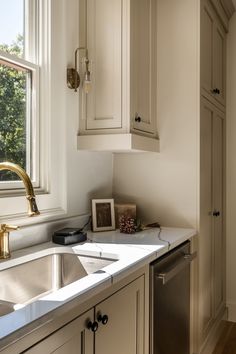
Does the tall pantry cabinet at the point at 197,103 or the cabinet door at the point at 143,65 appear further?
the tall pantry cabinet at the point at 197,103

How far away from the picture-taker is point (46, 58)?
1.82m

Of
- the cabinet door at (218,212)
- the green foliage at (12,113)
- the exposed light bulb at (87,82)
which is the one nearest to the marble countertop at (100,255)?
the green foliage at (12,113)

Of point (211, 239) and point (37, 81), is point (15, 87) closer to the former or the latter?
point (37, 81)

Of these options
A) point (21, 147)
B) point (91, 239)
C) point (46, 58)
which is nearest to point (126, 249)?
point (91, 239)

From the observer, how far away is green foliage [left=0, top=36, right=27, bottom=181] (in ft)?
5.41

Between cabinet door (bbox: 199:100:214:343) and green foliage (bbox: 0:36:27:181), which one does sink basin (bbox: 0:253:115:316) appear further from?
cabinet door (bbox: 199:100:214:343)

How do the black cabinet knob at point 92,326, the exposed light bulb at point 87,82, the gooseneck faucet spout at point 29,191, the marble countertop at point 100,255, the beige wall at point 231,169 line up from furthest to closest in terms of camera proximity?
the beige wall at point 231,169, the exposed light bulb at point 87,82, the gooseneck faucet spout at point 29,191, the black cabinet knob at point 92,326, the marble countertop at point 100,255

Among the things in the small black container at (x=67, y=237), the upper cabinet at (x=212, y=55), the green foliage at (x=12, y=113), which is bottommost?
the small black container at (x=67, y=237)

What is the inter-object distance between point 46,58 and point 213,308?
195 centimetres

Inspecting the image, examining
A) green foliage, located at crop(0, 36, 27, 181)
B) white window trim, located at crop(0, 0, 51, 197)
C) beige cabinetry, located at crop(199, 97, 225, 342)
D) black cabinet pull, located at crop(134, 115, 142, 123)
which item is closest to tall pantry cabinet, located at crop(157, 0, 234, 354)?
beige cabinetry, located at crop(199, 97, 225, 342)

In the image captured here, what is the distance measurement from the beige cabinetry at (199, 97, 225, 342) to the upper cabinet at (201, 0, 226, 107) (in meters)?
0.11

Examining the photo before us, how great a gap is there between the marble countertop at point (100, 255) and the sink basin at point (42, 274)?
0.08ft

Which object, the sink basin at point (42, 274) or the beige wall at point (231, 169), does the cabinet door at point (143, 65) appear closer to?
the sink basin at point (42, 274)

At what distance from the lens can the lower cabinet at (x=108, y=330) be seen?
0.97 m
